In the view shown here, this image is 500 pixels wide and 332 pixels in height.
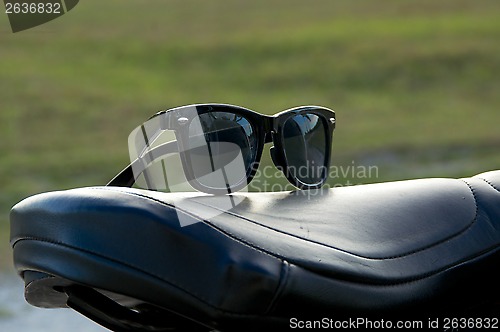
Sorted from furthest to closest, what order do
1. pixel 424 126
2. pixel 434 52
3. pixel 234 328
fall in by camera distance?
pixel 434 52, pixel 424 126, pixel 234 328

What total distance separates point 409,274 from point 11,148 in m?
6.56

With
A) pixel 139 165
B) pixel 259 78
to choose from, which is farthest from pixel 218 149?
pixel 259 78

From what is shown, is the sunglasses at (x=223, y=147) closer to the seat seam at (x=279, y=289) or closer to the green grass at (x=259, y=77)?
the seat seam at (x=279, y=289)

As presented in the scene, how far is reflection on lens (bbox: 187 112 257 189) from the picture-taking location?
3.49ft

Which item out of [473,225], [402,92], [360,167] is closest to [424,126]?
[402,92]

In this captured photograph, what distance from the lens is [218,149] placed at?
3.52 ft

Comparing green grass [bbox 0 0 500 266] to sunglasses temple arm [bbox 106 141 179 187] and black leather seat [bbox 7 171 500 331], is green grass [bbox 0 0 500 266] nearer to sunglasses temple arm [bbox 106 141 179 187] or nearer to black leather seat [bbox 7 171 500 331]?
sunglasses temple arm [bbox 106 141 179 187]

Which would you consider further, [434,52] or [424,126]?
[434,52]

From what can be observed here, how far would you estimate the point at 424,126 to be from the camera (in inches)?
324

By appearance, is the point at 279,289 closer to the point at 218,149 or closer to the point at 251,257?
the point at 251,257

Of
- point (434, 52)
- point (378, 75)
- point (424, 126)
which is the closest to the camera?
point (424, 126)

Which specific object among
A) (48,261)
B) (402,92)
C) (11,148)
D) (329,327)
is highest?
(48,261)

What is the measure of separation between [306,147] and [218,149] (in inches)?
6.1

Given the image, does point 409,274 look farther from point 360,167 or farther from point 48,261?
point 360,167
